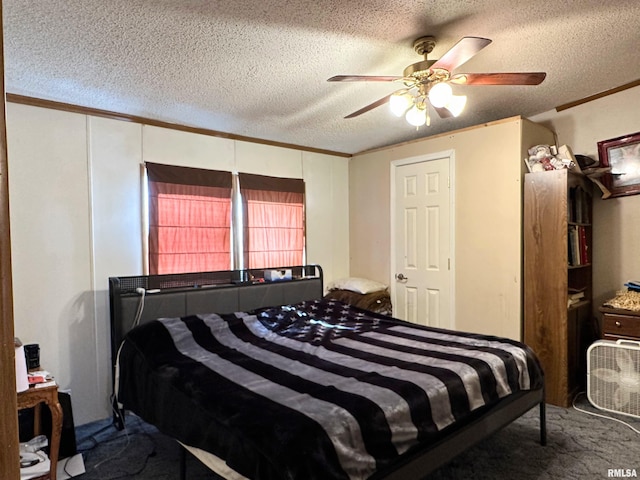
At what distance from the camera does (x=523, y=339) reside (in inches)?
131

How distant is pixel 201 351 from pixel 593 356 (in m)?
2.93

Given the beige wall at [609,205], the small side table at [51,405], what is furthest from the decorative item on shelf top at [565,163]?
the small side table at [51,405]

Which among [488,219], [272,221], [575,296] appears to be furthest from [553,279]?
[272,221]

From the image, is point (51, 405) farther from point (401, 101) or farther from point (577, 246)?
point (577, 246)

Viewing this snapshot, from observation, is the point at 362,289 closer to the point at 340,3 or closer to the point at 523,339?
the point at 523,339

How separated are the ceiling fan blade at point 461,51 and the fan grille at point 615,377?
8.03 feet

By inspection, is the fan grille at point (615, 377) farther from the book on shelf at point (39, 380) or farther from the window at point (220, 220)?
the book on shelf at point (39, 380)

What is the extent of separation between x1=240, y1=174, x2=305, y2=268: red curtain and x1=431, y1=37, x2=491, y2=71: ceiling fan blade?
7.69 feet

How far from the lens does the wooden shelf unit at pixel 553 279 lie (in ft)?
10.1

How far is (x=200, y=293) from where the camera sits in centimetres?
321

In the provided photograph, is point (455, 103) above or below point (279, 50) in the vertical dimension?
below

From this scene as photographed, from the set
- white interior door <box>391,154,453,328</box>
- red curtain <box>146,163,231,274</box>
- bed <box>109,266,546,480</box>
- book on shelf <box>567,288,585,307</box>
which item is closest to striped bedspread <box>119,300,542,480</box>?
bed <box>109,266,546,480</box>

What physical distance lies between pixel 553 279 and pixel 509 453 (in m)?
1.43

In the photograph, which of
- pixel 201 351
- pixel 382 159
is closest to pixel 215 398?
pixel 201 351
